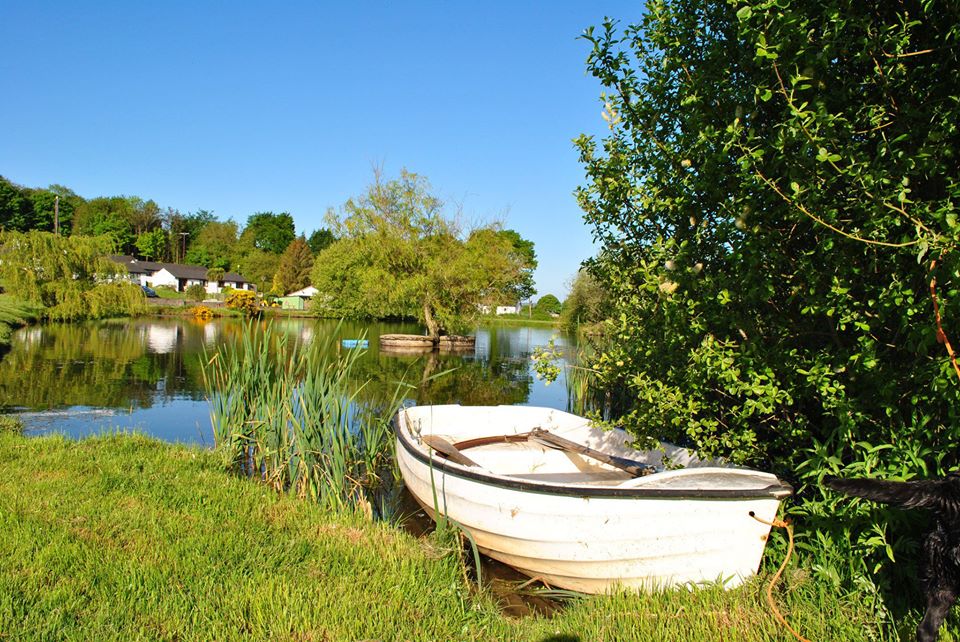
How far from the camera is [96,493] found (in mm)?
4770

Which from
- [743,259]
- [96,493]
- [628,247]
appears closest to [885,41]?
[743,259]

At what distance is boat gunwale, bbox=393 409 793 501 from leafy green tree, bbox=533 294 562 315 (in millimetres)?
68617

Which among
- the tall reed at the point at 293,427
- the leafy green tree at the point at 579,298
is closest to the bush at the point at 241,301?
the leafy green tree at the point at 579,298

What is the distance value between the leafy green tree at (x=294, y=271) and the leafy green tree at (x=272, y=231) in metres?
21.1

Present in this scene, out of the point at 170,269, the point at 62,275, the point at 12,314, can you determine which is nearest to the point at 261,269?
the point at 170,269

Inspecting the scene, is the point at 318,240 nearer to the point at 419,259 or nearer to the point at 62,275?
the point at 62,275

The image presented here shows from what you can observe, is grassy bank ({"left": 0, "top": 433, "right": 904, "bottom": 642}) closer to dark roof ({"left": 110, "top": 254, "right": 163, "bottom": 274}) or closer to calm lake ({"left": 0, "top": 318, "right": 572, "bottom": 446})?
calm lake ({"left": 0, "top": 318, "right": 572, "bottom": 446})

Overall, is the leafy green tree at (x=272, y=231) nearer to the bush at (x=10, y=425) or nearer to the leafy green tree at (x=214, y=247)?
the leafy green tree at (x=214, y=247)

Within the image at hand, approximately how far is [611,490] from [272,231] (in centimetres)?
9329

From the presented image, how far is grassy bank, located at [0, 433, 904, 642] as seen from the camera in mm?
2955

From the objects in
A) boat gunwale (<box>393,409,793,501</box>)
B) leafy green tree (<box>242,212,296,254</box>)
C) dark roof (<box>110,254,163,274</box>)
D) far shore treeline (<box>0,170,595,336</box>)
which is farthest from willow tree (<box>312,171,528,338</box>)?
leafy green tree (<box>242,212,296,254</box>)

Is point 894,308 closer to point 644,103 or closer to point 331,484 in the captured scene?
point 644,103

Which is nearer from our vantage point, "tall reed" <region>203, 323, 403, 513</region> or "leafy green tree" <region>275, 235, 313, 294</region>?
"tall reed" <region>203, 323, 403, 513</region>

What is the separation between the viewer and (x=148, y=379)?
574 inches
